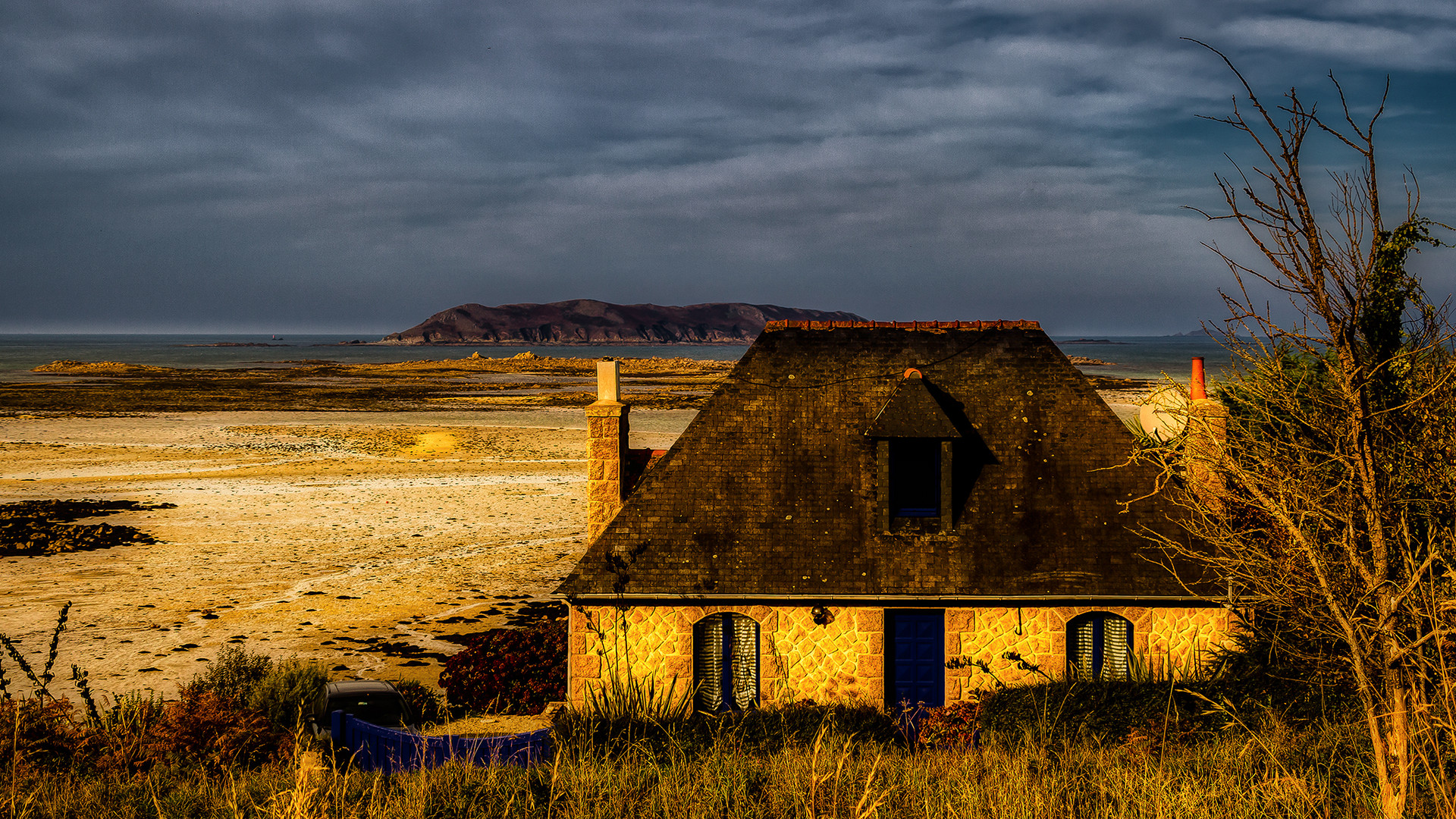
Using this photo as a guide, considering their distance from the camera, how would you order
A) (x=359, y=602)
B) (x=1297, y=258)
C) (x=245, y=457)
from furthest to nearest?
(x=245, y=457) → (x=359, y=602) → (x=1297, y=258)

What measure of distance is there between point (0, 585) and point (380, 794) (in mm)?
24788

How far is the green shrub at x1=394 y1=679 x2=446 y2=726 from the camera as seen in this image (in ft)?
54.5

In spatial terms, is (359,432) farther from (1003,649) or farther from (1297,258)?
(1297,258)

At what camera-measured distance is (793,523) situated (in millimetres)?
15352

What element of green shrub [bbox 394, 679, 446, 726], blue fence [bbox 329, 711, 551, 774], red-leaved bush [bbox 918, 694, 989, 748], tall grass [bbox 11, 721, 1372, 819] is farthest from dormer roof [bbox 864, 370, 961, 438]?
green shrub [bbox 394, 679, 446, 726]

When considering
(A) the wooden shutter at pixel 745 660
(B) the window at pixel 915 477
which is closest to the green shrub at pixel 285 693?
(A) the wooden shutter at pixel 745 660

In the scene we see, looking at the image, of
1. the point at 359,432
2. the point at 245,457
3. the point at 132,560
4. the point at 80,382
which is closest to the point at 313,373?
the point at 80,382

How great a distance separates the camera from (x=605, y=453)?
15938 mm

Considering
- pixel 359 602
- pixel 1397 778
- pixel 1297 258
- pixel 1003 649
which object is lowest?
pixel 359 602

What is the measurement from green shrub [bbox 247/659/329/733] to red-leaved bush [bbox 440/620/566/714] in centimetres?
243

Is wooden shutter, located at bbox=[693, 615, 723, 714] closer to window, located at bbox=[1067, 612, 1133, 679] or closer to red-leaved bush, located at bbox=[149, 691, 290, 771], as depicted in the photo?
window, located at bbox=[1067, 612, 1133, 679]

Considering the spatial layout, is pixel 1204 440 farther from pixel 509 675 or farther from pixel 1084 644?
pixel 509 675

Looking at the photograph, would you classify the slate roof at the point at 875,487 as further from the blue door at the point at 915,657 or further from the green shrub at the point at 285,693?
the green shrub at the point at 285,693

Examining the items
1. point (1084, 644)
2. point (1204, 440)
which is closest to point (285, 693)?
point (1084, 644)
